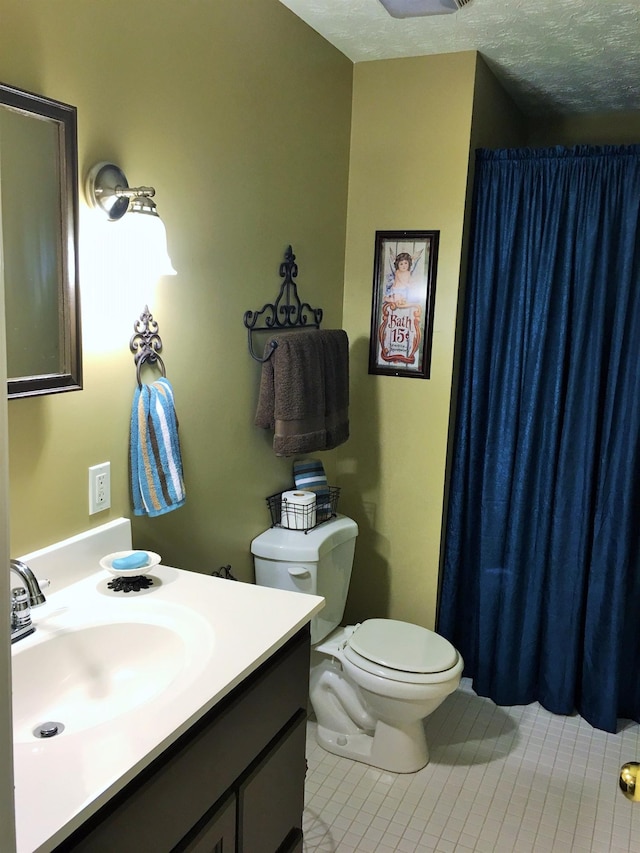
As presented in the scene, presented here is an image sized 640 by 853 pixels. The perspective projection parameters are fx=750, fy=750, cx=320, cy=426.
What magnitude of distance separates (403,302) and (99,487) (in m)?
1.51

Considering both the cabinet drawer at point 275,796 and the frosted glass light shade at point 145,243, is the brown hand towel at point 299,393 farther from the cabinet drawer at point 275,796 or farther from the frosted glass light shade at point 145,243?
the cabinet drawer at point 275,796

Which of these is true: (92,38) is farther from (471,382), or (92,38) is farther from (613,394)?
(613,394)

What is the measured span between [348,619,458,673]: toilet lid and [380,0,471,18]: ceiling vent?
1889 millimetres

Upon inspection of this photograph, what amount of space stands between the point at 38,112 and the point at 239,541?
137cm

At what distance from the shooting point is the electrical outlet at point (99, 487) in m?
1.70

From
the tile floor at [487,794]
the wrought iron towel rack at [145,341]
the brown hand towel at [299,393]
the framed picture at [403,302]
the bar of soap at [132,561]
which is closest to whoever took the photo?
the bar of soap at [132,561]

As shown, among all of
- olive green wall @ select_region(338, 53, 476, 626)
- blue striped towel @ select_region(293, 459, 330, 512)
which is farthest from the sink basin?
olive green wall @ select_region(338, 53, 476, 626)

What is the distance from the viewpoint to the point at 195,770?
4.08ft

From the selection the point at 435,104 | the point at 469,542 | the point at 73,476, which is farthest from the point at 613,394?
the point at 73,476

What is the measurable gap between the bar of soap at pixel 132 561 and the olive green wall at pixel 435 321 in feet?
4.67

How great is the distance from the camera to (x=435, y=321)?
2.78m

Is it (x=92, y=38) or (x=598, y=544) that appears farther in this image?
(x=598, y=544)

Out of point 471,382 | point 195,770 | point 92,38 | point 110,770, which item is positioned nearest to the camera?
point 110,770

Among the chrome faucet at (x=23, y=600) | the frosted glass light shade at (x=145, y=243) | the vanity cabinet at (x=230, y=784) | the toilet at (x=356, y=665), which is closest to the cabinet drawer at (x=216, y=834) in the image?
the vanity cabinet at (x=230, y=784)
